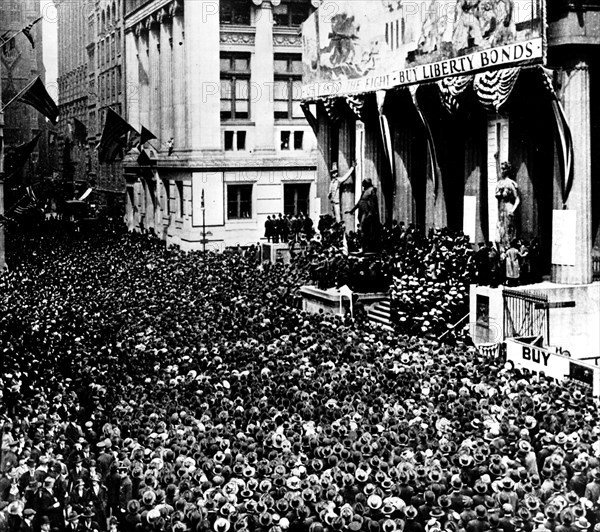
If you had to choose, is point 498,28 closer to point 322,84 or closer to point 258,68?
point 322,84

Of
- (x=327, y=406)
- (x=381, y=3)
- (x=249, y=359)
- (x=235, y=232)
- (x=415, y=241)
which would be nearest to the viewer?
(x=327, y=406)

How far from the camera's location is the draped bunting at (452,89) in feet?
96.2

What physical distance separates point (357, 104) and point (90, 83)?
4817 cm

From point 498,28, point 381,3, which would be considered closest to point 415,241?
point 498,28

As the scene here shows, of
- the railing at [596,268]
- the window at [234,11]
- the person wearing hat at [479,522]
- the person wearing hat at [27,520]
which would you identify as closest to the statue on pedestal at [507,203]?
the railing at [596,268]

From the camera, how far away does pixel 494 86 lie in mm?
27453

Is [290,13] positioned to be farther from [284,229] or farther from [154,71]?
[284,229]

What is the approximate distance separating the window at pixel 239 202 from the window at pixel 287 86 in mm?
5122

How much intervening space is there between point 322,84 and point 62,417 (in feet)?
91.7

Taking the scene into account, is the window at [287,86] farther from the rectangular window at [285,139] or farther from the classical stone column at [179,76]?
the classical stone column at [179,76]

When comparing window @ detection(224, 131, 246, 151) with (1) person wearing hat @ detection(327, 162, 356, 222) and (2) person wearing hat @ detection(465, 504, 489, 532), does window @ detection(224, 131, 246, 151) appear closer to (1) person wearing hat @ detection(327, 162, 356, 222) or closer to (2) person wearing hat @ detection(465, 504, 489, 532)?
(1) person wearing hat @ detection(327, 162, 356, 222)

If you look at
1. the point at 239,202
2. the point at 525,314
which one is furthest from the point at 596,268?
the point at 239,202

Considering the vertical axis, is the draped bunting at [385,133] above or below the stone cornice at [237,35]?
below

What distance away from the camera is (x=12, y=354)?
66.4 ft
